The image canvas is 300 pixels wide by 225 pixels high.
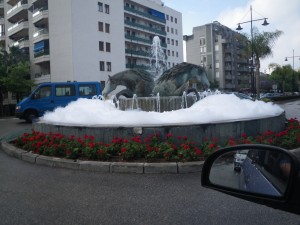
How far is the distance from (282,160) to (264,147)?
131 millimetres

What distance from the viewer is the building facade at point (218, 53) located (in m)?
82.5

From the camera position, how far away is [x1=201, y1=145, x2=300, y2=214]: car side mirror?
5.09 feet

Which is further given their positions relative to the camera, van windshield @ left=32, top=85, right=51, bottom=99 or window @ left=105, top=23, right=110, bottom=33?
window @ left=105, top=23, right=110, bottom=33

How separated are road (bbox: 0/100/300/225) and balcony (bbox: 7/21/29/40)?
A: 43996mm

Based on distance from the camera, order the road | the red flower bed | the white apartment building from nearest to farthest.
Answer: the road
the red flower bed
the white apartment building

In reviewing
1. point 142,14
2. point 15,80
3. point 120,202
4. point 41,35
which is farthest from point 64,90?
point 142,14

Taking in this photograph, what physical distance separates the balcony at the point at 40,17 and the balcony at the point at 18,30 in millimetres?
2750

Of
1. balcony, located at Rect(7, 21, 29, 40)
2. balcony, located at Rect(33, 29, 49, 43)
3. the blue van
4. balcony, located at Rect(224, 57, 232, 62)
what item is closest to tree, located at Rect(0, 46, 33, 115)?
balcony, located at Rect(33, 29, 49, 43)

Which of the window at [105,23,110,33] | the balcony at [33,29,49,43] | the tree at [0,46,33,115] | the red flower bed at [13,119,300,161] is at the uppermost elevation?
the window at [105,23,110,33]

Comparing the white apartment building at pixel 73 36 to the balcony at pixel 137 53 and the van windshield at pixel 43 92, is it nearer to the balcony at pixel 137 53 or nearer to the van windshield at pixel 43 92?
the balcony at pixel 137 53

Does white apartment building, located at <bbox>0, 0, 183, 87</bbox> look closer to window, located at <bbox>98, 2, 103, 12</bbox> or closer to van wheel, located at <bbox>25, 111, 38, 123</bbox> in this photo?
window, located at <bbox>98, 2, 103, 12</bbox>

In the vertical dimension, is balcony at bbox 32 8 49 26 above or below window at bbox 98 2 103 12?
below

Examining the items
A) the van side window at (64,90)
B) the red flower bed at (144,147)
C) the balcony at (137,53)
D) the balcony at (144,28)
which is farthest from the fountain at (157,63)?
the red flower bed at (144,147)

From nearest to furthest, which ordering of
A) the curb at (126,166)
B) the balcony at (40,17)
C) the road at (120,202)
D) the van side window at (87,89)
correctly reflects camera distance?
the road at (120,202), the curb at (126,166), the van side window at (87,89), the balcony at (40,17)
